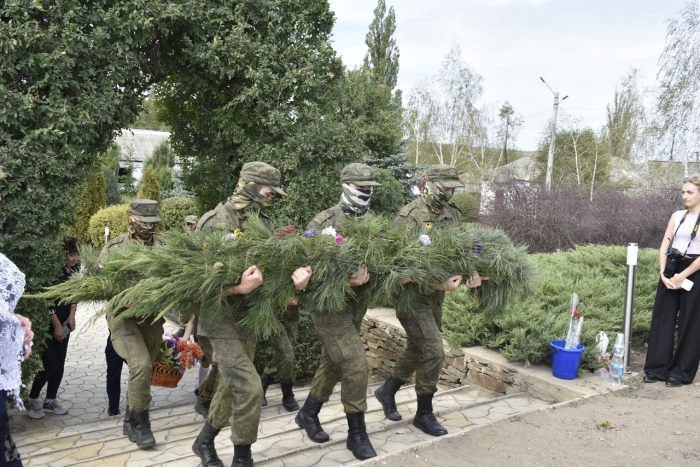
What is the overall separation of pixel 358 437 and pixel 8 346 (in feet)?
8.08

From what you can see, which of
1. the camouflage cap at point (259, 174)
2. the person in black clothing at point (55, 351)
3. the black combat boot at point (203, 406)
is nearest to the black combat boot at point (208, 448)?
the black combat boot at point (203, 406)

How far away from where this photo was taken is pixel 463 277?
445cm

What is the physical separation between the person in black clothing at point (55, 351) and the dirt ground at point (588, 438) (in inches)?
136

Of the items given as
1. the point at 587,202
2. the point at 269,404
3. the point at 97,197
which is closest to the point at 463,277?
the point at 269,404

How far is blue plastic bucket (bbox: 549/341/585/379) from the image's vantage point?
554 cm

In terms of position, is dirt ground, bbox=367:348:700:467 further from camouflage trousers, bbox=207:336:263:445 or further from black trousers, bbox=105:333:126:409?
black trousers, bbox=105:333:126:409

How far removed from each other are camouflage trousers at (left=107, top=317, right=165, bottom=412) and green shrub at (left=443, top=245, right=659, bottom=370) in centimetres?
272

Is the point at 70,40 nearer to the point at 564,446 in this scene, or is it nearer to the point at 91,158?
the point at 91,158

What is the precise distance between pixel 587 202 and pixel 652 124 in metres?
10.7

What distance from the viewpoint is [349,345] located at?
4027 millimetres

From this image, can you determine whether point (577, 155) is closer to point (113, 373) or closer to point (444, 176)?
point (444, 176)

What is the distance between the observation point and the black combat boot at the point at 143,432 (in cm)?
440

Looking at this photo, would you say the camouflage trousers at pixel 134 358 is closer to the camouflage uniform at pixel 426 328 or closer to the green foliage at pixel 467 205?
the camouflage uniform at pixel 426 328

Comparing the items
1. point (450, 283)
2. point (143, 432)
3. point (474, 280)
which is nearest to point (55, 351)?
point (143, 432)
